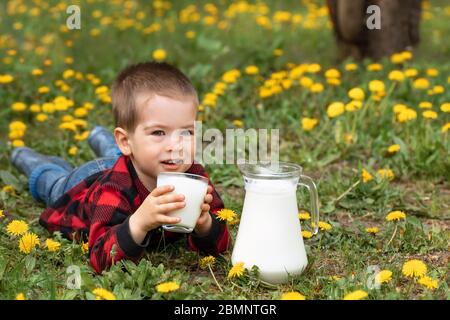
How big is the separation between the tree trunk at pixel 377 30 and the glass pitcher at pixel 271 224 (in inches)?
121

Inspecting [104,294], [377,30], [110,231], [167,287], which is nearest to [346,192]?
[110,231]

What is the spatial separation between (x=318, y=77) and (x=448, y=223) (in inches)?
88.0

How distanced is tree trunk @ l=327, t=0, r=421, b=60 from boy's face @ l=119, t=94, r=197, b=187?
2.99 meters

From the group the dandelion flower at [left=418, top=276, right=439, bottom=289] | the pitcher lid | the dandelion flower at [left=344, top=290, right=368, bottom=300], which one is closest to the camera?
the dandelion flower at [left=344, top=290, right=368, bottom=300]

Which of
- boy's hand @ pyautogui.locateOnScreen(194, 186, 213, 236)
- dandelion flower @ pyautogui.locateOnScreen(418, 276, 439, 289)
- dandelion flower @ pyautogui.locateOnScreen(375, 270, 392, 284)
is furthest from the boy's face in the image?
dandelion flower @ pyautogui.locateOnScreen(418, 276, 439, 289)

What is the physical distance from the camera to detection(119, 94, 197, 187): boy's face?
2449mm

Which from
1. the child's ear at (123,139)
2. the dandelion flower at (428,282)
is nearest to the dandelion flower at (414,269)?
the dandelion flower at (428,282)

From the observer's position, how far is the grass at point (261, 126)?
2.38m

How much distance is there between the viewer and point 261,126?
4352 mm

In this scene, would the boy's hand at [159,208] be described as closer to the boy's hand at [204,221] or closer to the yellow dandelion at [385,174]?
the boy's hand at [204,221]

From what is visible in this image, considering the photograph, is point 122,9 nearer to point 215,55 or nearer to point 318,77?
point 215,55

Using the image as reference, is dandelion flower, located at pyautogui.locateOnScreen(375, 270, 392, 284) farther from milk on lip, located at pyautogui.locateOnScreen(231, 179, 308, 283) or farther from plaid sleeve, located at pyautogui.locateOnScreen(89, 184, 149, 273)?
plaid sleeve, located at pyautogui.locateOnScreen(89, 184, 149, 273)

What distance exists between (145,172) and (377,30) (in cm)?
321

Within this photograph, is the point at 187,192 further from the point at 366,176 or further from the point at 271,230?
the point at 366,176
